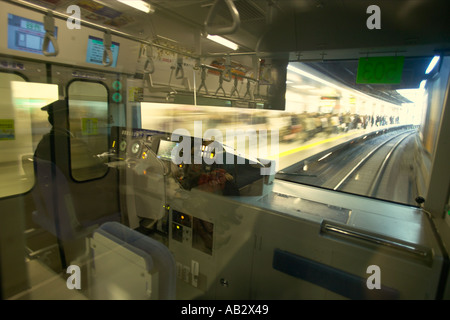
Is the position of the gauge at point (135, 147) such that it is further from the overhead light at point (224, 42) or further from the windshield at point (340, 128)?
Result: the overhead light at point (224, 42)

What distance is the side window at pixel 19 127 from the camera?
8.73 feet

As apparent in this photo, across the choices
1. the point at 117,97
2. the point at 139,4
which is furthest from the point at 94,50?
the point at 139,4

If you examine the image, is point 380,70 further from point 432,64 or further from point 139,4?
point 139,4

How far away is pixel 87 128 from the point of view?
3598mm

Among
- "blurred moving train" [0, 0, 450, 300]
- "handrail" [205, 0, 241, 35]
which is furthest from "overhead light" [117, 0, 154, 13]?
"handrail" [205, 0, 241, 35]

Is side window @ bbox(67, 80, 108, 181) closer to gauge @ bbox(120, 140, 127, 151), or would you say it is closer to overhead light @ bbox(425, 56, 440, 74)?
gauge @ bbox(120, 140, 127, 151)

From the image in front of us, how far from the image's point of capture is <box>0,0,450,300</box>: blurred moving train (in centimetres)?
162

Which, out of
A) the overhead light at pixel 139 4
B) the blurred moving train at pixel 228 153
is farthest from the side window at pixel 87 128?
the overhead light at pixel 139 4

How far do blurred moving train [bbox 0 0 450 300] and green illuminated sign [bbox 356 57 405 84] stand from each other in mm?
14

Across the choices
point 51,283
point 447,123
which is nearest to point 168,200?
point 51,283

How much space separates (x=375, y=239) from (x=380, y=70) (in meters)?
1.69

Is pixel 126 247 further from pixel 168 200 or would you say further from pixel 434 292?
pixel 434 292


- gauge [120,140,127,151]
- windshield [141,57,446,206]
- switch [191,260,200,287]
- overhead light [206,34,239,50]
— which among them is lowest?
switch [191,260,200,287]

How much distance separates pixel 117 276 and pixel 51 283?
0.93 metres
